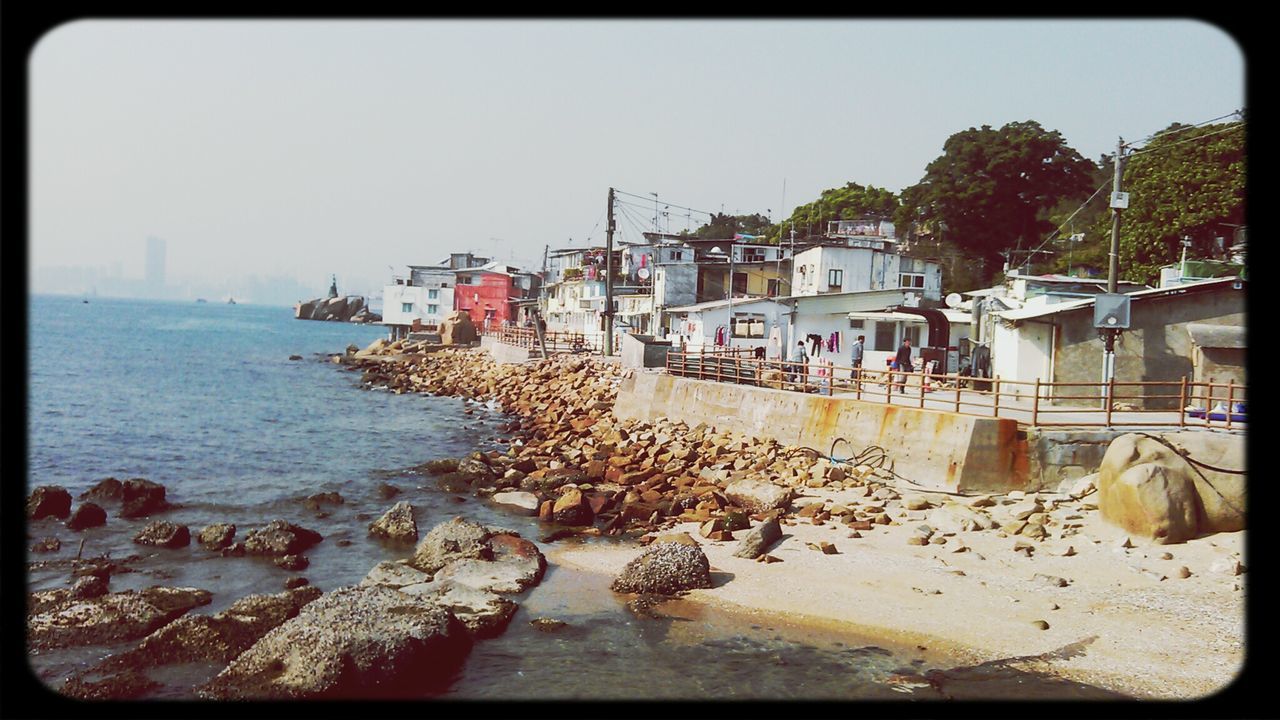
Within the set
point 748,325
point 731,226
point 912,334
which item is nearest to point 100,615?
point 748,325

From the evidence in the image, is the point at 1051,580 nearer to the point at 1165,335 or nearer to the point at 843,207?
the point at 1165,335

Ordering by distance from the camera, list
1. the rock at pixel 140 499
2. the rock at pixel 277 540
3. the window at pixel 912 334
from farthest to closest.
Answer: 1. the window at pixel 912 334
2. the rock at pixel 140 499
3. the rock at pixel 277 540

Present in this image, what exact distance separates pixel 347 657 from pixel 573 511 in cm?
805

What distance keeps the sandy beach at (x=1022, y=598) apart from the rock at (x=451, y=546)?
4.59 ft

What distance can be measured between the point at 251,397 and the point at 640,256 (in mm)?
24910

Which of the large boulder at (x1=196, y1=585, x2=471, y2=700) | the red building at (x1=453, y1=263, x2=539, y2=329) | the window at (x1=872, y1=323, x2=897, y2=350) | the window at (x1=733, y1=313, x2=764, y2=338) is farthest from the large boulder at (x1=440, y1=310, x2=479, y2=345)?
the large boulder at (x1=196, y1=585, x2=471, y2=700)

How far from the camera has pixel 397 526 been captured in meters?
16.7

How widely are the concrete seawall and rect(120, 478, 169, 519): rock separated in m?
13.3

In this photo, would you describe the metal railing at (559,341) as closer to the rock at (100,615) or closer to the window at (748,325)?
the window at (748,325)

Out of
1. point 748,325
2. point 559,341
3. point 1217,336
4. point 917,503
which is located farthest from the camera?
point 559,341

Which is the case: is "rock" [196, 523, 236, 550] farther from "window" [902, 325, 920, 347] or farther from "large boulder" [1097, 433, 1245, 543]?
"window" [902, 325, 920, 347]

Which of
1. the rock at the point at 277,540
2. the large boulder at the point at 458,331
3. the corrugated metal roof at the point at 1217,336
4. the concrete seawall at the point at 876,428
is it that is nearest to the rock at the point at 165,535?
the rock at the point at 277,540

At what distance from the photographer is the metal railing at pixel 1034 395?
51.9 feet
